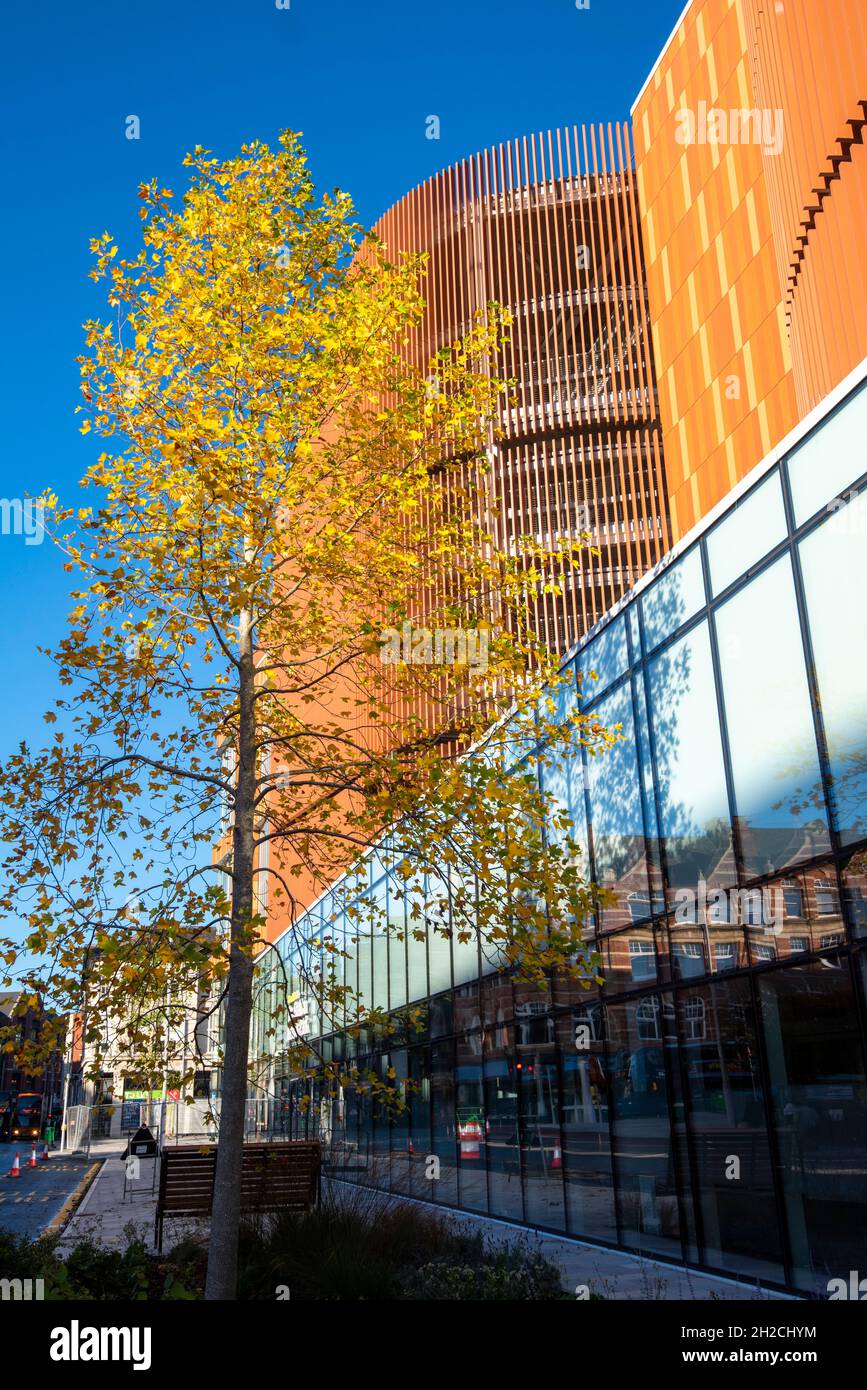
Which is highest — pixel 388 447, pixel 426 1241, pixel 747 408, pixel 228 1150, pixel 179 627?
pixel 747 408

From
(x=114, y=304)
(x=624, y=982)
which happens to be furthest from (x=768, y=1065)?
(x=114, y=304)

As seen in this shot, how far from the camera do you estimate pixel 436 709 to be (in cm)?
4475

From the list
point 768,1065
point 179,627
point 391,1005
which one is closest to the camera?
point 768,1065

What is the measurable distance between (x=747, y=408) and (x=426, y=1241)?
585 inches

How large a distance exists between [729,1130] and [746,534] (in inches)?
226

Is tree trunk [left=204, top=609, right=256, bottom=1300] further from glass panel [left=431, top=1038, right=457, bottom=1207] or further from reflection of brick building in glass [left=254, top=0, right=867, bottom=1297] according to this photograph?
glass panel [left=431, top=1038, right=457, bottom=1207]

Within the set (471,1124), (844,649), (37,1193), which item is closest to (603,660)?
(844,649)

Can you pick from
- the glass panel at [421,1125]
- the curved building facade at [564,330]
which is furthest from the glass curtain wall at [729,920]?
the curved building facade at [564,330]

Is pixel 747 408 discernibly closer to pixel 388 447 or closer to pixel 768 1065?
pixel 388 447

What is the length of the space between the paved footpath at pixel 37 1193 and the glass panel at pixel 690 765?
7.98 metres

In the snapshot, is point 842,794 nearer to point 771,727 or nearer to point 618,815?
point 771,727

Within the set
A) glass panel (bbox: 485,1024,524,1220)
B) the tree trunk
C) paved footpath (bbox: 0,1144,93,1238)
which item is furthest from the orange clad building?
paved footpath (bbox: 0,1144,93,1238)

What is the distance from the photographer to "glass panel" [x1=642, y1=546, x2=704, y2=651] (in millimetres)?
11859

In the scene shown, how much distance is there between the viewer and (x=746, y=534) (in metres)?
10.8
